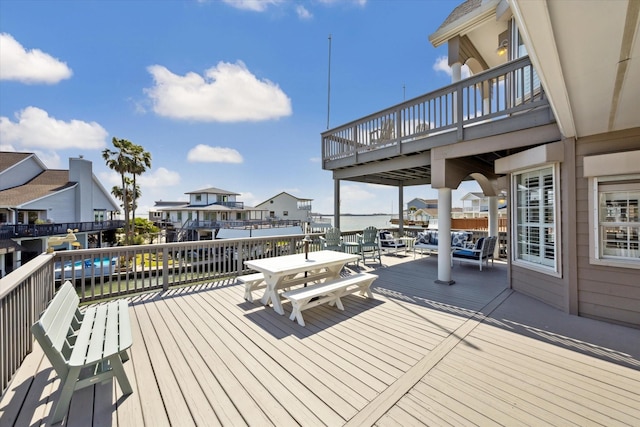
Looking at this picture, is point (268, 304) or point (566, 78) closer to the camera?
point (566, 78)

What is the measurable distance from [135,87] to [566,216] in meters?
14.6

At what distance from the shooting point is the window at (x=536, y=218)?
3931 mm

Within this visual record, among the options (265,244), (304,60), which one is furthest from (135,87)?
(265,244)

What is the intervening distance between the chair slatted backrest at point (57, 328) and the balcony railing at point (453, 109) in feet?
18.4

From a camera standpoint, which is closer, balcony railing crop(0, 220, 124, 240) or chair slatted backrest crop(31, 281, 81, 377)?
chair slatted backrest crop(31, 281, 81, 377)

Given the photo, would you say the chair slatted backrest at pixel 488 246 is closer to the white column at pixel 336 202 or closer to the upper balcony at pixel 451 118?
Result: the upper balcony at pixel 451 118

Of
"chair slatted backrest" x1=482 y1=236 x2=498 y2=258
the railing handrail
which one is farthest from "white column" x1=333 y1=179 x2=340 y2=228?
"chair slatted backrest" x1=482 y1=236 x2=498 y2=258

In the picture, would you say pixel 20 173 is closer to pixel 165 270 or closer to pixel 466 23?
pixel 165 270

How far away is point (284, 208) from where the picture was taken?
116 feet

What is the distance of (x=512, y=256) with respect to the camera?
4.75 meters

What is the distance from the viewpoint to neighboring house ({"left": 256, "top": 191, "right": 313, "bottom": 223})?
35.0m

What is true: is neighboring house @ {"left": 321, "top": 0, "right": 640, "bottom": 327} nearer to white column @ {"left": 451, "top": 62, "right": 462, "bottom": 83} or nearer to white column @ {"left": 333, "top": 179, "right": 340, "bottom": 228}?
white column @ {"left": 451, "top": 62, "right": 462, "bottom": 83}

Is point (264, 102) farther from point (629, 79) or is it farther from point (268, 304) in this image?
point (629, 79)

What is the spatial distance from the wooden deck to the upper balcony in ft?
9.82
